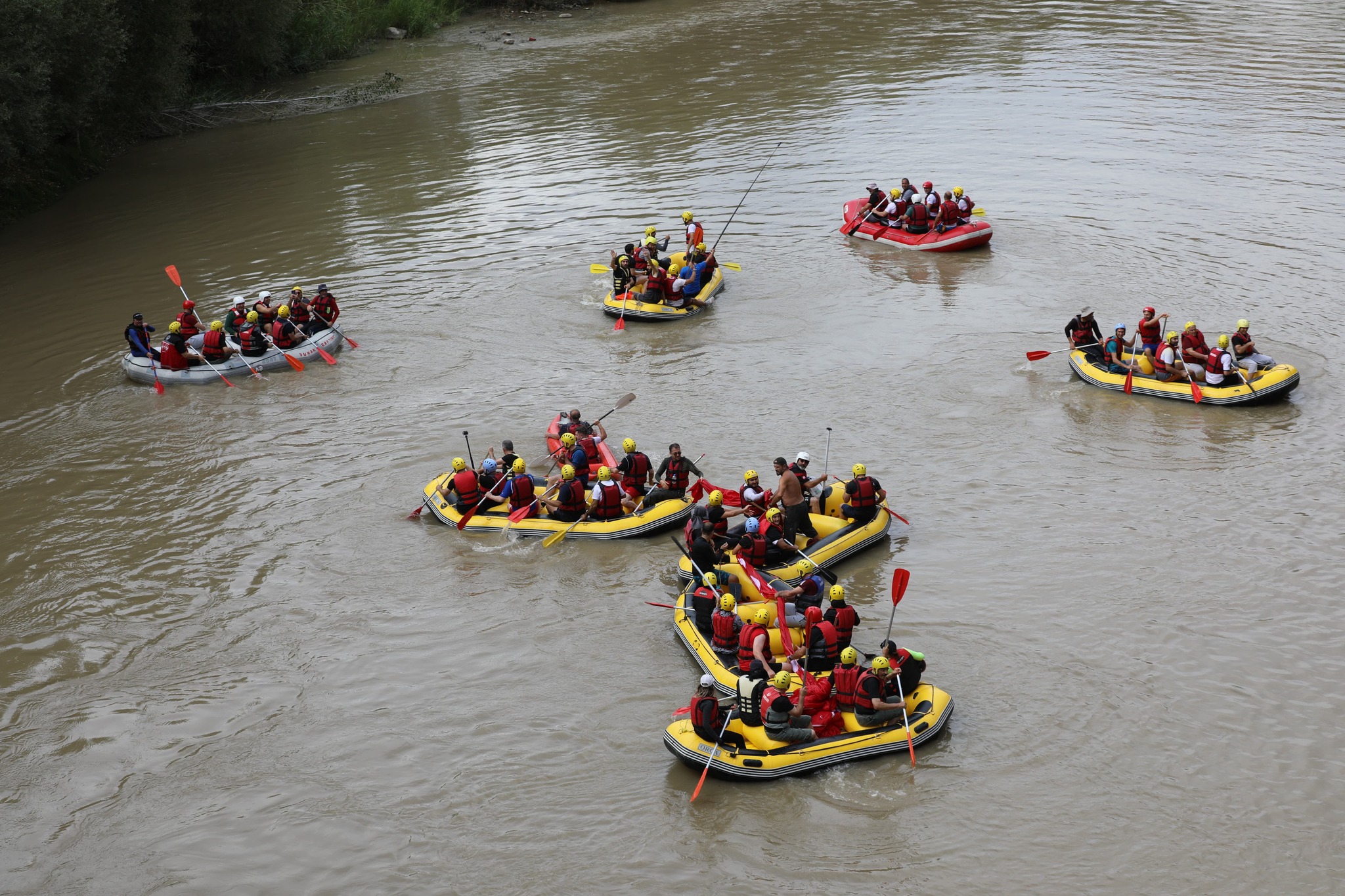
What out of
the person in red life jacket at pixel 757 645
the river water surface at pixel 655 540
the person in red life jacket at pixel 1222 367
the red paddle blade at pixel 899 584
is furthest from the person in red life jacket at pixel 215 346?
the person in red life jacket at pixel 1222 367

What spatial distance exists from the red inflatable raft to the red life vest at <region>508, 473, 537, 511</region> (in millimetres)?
12154

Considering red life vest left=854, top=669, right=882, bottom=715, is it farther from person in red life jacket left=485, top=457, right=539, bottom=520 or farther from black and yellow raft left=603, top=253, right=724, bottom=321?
black and yellow raft left=603, top=253, right=724, bottom=321

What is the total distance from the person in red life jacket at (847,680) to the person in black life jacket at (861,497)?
11.1 ft

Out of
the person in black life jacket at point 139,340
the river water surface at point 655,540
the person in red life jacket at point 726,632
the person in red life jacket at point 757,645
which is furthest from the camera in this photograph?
the person in black life jacket at point 139,340

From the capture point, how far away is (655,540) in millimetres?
14711

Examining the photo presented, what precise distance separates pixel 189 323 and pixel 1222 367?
1744 cm

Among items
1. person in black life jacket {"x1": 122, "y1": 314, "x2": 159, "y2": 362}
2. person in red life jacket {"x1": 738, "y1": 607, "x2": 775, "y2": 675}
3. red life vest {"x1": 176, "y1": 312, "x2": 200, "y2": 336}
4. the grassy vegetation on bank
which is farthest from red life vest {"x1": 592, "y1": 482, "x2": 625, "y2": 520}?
the grassy vegetation on bank

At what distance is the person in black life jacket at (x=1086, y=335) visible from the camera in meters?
18.0

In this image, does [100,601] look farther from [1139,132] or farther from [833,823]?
[1139,132]

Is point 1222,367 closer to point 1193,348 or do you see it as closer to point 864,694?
point 1193,348

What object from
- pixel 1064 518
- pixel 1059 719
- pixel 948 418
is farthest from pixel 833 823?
pixel 948 418

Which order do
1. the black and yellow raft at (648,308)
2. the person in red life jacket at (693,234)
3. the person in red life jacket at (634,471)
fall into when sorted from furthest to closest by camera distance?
the person in red life jacket at (693,234)
the black and yellow raft at (648,308)
the person in red life jacket at (634,471)

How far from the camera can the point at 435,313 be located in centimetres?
2198

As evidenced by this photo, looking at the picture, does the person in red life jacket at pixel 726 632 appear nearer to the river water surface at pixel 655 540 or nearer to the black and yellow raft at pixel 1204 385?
the river water surface at pixel 655 540
